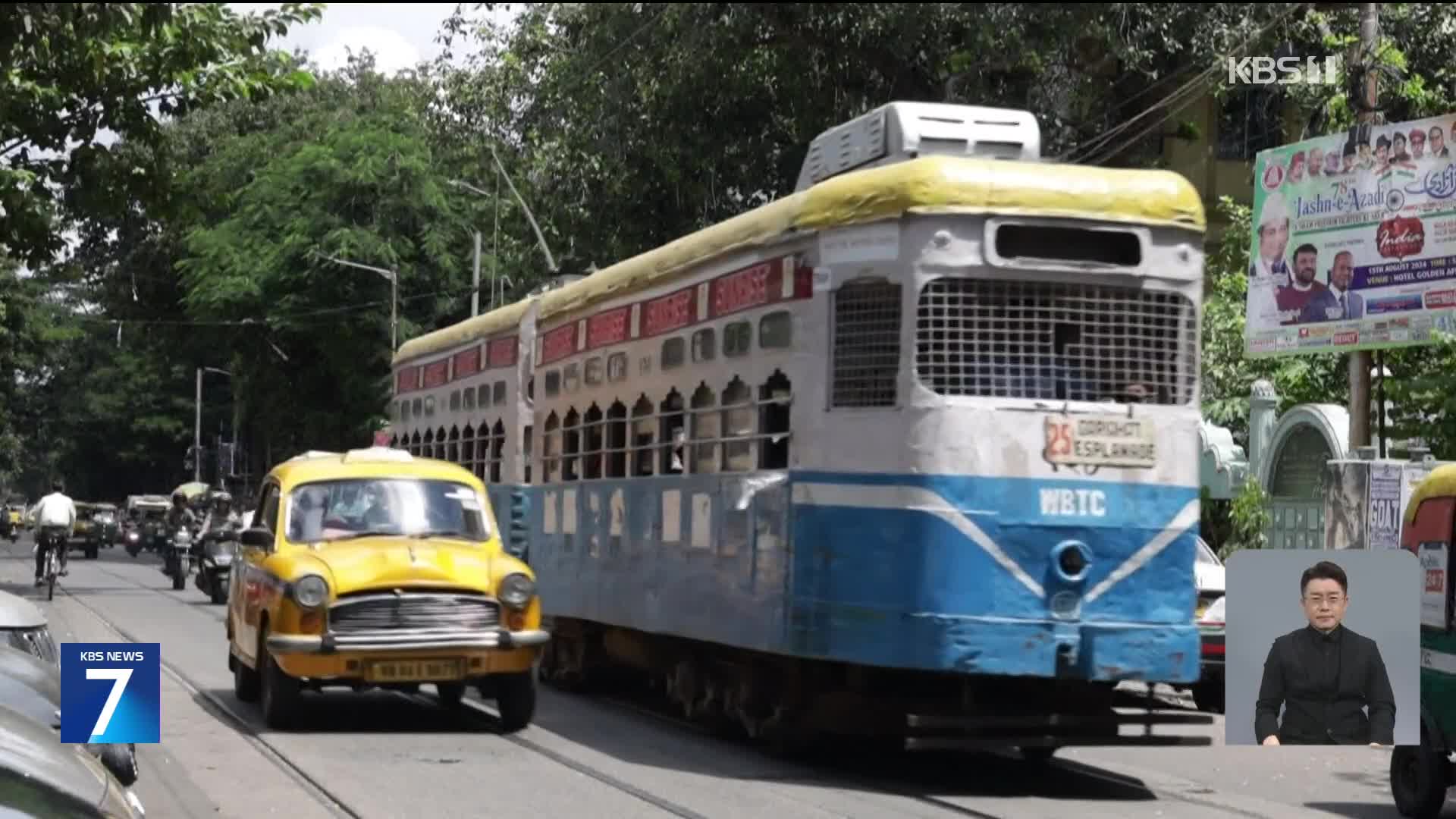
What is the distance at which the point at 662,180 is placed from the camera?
30984 millimetres

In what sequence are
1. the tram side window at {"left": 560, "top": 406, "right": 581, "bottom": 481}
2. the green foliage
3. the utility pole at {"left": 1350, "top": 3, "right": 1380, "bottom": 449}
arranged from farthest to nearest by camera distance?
1. the green foliage
2. the utility pole at {"left": 1350, "top": 3, "right": 1380, "bottom": 449}
3. the tram side window at {"left": 560, "top": 406, "right": 581, "bottom": 481}

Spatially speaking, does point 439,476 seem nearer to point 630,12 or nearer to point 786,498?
point 786,498

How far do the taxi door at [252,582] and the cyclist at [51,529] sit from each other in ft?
51.3

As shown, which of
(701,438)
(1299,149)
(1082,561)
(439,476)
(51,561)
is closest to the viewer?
(1082,561)

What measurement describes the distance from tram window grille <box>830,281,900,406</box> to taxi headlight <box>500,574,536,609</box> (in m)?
3.07

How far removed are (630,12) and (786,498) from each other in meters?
17.0

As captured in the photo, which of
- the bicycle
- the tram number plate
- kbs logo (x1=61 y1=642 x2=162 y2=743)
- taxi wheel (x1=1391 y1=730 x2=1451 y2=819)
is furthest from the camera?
the bicycle

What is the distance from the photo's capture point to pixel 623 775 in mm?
13375

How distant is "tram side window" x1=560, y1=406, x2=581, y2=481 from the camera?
1833 centimetres

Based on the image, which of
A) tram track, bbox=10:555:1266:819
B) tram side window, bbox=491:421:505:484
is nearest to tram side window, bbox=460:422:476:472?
tram side window, bbox=491:421:505:484

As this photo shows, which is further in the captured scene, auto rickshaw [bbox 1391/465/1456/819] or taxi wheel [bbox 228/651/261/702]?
taxi wheel [bbox 228/651/261/702]

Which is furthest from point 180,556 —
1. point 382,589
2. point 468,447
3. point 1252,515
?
point 382,589

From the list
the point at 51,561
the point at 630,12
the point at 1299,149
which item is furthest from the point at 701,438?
the point at 51,561

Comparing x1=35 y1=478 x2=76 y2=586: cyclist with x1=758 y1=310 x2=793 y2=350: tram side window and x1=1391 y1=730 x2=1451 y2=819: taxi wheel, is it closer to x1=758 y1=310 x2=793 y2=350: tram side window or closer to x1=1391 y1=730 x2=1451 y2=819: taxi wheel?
x1=758 y1=310 x2=793 y2=350: tram side window
